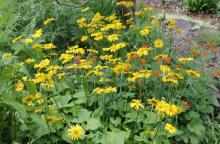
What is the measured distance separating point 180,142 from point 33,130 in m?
1.30

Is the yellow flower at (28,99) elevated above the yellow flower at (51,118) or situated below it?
above

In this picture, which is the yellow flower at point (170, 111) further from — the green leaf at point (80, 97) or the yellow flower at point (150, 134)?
the green leaf at point (80, 97)

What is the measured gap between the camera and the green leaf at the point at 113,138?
307cm

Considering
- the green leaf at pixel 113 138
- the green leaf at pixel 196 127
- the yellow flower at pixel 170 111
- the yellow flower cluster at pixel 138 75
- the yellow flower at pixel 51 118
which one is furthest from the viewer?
the green leaf at pixel 196 127

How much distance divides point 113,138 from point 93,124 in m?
0.23

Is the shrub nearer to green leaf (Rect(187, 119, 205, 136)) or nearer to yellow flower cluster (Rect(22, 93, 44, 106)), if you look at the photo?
green leaf (Rect(187, 119, 205, 136))

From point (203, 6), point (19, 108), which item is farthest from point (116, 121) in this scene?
point (203, 6)

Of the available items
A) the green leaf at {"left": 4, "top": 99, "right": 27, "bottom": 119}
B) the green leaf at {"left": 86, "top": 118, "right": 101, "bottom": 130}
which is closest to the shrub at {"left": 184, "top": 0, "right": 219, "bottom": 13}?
the green leaf at {"left": 86, "top": 118, "right": 101, "bottom": 130}

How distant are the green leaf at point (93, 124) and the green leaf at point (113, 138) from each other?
0.40 ft

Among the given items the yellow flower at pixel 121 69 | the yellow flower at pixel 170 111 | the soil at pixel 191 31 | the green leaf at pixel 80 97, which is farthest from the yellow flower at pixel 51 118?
the soil at pixel 191 31

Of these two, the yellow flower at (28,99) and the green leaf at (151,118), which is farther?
the green leaf at (151,118)

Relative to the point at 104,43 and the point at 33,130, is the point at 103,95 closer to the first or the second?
the point at 33,130

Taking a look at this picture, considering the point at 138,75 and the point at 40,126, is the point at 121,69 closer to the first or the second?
the point at 138,75

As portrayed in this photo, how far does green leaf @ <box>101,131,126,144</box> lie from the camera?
10.1ft
